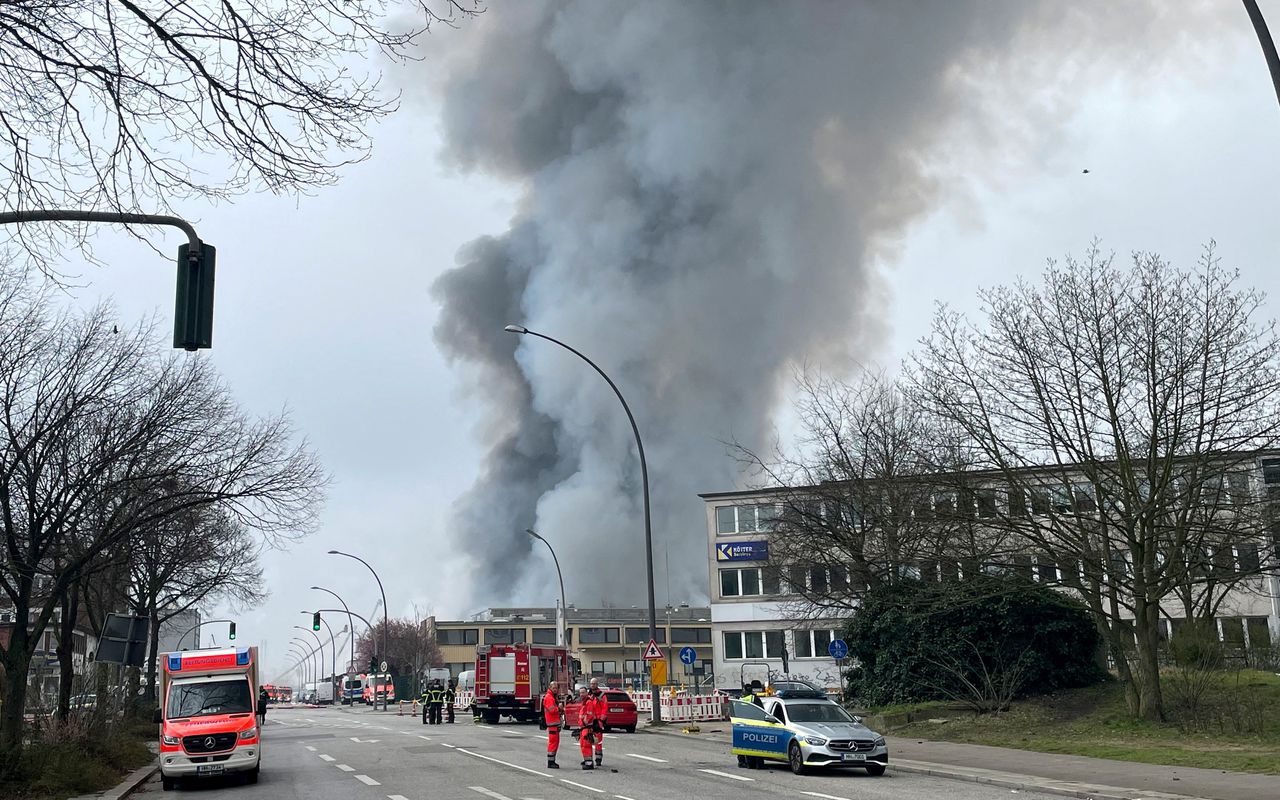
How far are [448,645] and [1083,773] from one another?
110 metres

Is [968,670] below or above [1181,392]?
below

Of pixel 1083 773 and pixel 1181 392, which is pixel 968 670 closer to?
pixel 1181 392

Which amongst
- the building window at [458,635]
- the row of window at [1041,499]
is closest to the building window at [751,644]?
the row of window at [1041,499]

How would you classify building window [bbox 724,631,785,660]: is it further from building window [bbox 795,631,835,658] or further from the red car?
the red car

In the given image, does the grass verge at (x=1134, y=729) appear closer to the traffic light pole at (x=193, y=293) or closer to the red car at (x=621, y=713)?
the red car at (x=621, y=713)

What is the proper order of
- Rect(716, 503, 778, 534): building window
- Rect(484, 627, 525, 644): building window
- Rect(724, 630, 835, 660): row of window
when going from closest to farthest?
1. Rect(724, 630, 835, 660): row of window
2. Rect(716, 503, 778, 534): building window
3. Rect(484, 627, 525, 644): building window

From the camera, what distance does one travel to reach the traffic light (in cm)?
1002

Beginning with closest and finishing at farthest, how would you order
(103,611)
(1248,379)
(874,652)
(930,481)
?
(1248,379)
(930,481)
(874,652)
(103,611)

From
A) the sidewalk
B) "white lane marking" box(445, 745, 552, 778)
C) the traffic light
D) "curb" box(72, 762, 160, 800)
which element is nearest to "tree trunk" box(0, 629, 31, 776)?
"curb" box(72, 762, 160, 800)

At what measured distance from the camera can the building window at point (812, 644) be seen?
67.0 meters

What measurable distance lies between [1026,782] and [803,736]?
14.2ft

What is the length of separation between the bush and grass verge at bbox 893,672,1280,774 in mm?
672

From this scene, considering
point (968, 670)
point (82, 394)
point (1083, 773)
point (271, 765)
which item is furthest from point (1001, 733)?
point (82, 394)

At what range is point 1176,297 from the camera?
24438mm
